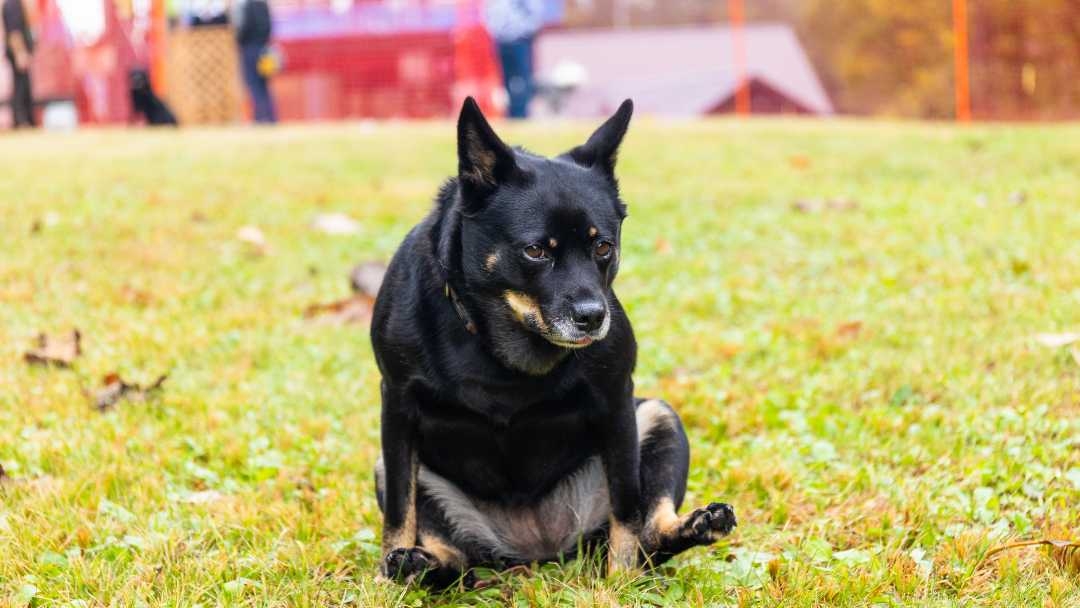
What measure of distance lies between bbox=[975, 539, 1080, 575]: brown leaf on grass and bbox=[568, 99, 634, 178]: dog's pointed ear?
1599mm

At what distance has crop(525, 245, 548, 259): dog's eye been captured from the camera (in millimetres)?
3104

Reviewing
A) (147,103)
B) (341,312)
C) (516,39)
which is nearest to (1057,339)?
(341,312)

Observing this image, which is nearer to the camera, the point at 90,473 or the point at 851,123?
the point at 90,473

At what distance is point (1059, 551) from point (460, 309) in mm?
1866

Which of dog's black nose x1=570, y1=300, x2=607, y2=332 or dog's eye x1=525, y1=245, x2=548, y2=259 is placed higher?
dog's eye x1=525, y1=245, x2=548, y2=259

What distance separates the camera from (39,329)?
5922 mm

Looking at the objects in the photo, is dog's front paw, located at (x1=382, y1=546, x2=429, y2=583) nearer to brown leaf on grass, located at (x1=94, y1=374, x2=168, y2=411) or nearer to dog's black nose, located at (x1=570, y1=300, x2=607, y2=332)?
dog's black nose, located at (x1=570, y1=300, x2=607, y2=332)

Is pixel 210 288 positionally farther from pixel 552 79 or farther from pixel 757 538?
pixel 552 79

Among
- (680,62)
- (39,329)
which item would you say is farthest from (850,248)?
(680,62)

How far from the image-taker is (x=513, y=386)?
3.14 m

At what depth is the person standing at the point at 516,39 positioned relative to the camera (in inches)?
666

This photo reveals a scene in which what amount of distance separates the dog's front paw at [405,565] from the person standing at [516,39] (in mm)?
14362

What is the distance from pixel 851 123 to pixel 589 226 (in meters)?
14.9

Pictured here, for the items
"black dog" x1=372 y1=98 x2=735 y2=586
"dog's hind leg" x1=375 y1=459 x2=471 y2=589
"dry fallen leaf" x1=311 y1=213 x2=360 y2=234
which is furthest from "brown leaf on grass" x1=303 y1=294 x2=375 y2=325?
"black dog" x1=372 y1=98 x2=735 y2=586
